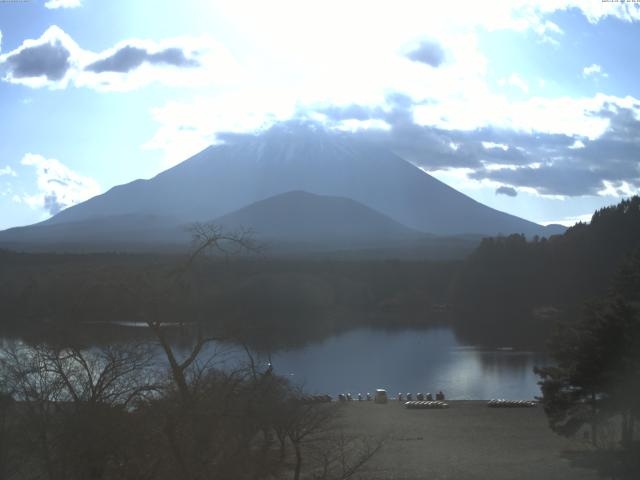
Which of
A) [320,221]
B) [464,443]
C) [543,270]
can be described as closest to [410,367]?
[464,443]

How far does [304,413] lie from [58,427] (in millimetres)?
3246

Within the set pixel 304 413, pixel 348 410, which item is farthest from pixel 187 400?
pixel 348 410

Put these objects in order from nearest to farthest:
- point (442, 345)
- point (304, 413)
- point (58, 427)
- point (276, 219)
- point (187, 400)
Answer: point (187, 400) < point (58, 427) < point (304, 413) < point (442, 345) < point (276, 219)

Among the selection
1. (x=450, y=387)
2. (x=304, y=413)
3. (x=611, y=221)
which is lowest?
(x=450, y=387)

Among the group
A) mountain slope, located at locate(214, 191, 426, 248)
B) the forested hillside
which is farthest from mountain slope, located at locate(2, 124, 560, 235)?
the forested hillside

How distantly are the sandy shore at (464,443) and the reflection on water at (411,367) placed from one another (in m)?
3.38

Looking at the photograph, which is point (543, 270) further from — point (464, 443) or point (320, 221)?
point (320, 221)

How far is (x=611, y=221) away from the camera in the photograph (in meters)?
46.2

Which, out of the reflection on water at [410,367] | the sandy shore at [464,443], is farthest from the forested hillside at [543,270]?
the sandy shore at [464,443]

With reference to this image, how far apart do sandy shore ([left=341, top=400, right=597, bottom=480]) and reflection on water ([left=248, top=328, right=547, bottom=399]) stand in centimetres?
338

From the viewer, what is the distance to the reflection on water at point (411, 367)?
70.0ft

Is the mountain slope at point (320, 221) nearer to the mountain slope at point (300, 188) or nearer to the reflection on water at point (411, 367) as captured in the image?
the mountain slope at point (300, 188)

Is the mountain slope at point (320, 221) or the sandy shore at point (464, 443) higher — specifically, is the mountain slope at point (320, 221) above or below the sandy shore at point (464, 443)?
above

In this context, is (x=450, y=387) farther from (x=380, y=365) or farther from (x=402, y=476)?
(x=402, y=476)
